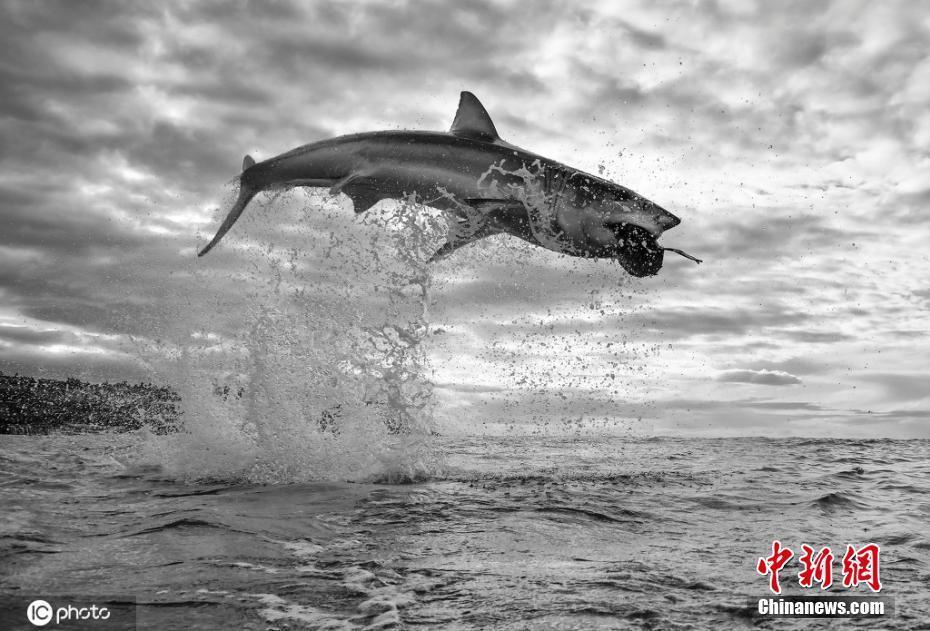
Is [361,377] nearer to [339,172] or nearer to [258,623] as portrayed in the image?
[339,172]

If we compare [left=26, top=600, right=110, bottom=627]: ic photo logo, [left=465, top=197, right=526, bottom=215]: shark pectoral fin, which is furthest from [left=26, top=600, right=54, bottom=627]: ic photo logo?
[left=465, top=197, right=526, bottom=215]: shark pectoral fin

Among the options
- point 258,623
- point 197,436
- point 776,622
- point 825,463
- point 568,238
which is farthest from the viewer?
point 825,463

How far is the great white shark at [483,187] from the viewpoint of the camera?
23.3 ft

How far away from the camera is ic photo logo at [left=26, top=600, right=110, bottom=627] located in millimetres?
3637

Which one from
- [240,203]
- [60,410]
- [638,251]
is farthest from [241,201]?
[60,410]

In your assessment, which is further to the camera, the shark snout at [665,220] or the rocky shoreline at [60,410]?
the rocky shoreline at [60,410]

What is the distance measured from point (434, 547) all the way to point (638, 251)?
3.40 meters

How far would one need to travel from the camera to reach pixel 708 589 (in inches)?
182

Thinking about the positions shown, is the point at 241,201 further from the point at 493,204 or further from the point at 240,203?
the point at 493,204

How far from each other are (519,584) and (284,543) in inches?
81.1

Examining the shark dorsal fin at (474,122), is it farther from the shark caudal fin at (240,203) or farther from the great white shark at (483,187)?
the shark caudal fin at (240,203)

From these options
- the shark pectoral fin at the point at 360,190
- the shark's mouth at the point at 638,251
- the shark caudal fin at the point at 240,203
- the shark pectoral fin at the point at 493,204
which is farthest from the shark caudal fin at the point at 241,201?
the shark's mouth at the point at 638,251

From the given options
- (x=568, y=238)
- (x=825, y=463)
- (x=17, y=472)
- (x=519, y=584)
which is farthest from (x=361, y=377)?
(x=825, y=463)

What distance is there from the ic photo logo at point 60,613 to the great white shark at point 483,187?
4.84 metres
